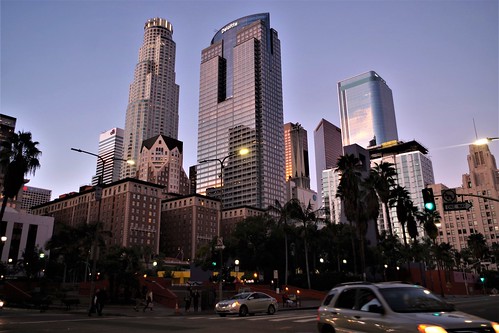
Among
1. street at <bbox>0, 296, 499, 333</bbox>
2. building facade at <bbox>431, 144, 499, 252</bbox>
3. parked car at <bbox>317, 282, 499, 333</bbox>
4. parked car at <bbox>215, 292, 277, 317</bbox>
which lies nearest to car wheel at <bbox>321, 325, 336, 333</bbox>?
parked car at <bbox>317, 282, 499, 333</bbox>

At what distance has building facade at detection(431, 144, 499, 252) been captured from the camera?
159375mm

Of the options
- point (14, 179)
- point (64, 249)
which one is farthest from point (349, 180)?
point (64, 249)

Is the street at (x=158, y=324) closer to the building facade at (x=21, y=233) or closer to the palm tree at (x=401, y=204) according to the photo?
the palm tree at (x=401, y=204)

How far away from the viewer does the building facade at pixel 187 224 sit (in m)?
167

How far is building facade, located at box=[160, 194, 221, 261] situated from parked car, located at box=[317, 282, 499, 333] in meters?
159

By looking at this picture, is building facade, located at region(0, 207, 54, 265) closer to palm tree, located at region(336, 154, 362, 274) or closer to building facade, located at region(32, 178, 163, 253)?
building facade, located at region(32, 178, 163, 253)

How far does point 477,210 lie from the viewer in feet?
536

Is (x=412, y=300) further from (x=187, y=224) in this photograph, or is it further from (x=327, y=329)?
(x=187, y=224)

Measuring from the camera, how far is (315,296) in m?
49.3

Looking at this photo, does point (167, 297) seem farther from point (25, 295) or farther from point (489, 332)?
point (489, 332)

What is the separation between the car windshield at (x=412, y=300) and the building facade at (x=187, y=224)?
160026mm

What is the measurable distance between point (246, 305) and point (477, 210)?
170 meters

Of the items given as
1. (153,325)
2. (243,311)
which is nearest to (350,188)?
(243,311)

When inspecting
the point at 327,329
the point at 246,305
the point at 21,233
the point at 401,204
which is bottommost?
the point at 246,305
